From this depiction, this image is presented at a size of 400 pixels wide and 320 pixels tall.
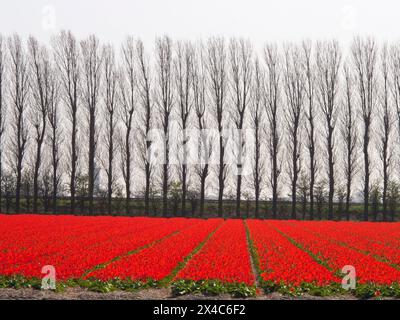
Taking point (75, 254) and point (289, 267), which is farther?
point (75, 254)

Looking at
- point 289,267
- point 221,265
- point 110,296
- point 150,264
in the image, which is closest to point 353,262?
point 289,267

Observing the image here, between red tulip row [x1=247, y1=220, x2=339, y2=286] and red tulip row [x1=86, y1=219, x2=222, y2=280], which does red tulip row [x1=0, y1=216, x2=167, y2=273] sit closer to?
red tulip row [x1=86, y1=219, x2=222, y2=280]

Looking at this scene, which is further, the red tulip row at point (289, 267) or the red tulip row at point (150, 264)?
the red tulip row at point (150, 264)

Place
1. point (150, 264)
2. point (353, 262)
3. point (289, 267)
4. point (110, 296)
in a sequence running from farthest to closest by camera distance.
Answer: point (353, 262)
point (150, 264)
point (289, 267)
point (110, 296)

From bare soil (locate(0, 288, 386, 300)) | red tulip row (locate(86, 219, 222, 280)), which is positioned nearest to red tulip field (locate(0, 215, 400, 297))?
red tulip row (locate(86, 219, 222, 280))

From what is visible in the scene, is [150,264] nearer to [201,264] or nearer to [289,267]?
[201,264]

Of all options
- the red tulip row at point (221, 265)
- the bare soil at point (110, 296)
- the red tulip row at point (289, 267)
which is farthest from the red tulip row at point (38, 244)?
the red tulip row at point (289, 267)

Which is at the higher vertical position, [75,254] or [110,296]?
[75,254]

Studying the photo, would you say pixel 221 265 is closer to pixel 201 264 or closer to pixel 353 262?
pixel 201 264

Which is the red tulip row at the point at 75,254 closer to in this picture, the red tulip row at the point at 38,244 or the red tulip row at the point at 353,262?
the red tulip row at the point at 38,244

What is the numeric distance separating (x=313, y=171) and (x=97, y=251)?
37196mm

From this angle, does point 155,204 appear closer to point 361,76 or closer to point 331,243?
point 361,76

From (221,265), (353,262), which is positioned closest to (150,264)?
(221,265)

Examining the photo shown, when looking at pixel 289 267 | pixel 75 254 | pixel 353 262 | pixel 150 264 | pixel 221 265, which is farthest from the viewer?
pixel 75 254
